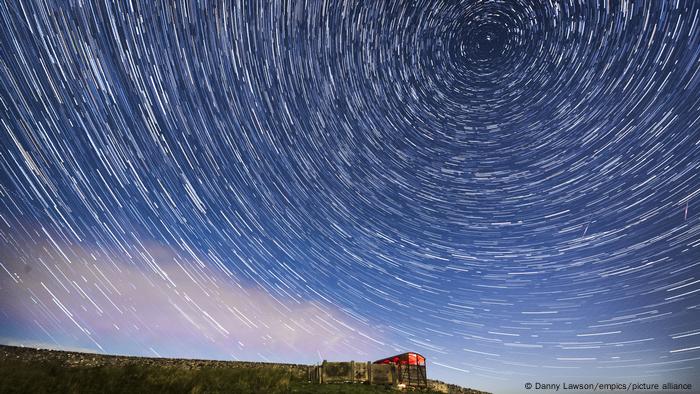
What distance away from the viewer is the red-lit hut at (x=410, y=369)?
22.7 meters

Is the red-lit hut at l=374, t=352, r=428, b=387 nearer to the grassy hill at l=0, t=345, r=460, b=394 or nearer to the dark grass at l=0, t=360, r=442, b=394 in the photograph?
the grassy hill at l=0, t=345, r=460, b=394

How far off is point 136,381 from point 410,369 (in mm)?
17102

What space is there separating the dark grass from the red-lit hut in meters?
5.02

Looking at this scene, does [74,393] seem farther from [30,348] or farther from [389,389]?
[30,348]

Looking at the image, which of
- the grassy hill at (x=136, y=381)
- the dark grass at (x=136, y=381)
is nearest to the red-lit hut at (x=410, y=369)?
the grassy hill at (x=136, y=381)

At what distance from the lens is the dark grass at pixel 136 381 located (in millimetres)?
13133

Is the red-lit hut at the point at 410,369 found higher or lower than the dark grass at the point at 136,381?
higher

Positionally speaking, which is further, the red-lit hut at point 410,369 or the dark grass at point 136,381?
the red-lit hut at point 410,369

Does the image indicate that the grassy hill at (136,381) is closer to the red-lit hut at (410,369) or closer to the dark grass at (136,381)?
the dark grass at (136,381)

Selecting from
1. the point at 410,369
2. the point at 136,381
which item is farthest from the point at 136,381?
the point at 410,369

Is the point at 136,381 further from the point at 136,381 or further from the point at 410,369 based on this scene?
the point at 410,369

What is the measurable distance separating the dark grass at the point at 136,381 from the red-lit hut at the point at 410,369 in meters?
5.02

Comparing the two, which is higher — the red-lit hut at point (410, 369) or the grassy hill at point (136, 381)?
the red-lit hut at point (410, 369)

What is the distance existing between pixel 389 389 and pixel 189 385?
10042mm
